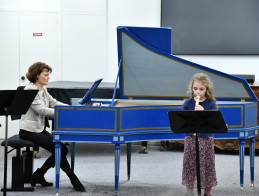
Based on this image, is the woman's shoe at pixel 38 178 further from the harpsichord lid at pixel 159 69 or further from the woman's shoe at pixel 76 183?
the harpsichord lid at pixel 159 69

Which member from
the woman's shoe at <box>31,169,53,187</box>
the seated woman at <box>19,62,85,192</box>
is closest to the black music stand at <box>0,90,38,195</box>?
the seated woman at <box>19,62,85,192</box>

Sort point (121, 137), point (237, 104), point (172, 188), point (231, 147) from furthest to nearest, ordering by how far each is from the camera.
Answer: point (231, 147) < point (172, 188) < point (237, 104) < point (121, 137)

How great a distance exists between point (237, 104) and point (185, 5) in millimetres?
3278

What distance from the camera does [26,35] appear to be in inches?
307

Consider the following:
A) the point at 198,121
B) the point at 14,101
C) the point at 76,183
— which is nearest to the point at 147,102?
the point at 76,183

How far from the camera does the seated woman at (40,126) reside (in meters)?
4.59

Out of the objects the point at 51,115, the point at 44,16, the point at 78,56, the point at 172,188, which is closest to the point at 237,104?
the point at 172,188

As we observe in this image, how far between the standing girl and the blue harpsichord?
39cm

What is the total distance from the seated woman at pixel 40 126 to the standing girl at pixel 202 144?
112 cm

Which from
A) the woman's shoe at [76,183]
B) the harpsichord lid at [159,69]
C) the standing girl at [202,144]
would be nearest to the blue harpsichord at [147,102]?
the harpsichord lid at [159,69]

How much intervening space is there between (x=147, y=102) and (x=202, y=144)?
1.10m

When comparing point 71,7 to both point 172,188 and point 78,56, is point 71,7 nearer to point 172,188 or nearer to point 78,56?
point 78,56

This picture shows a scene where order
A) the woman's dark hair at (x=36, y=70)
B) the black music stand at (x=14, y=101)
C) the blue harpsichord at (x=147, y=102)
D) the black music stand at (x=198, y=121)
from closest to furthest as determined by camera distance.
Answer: the black music stand at (x=198, y=121), the black music stand at (x=14, y=101), the blue harpsichord at (x=147, y=102), the woman's dark hair at (x=36, y=70)

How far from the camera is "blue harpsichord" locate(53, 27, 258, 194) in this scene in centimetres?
423
